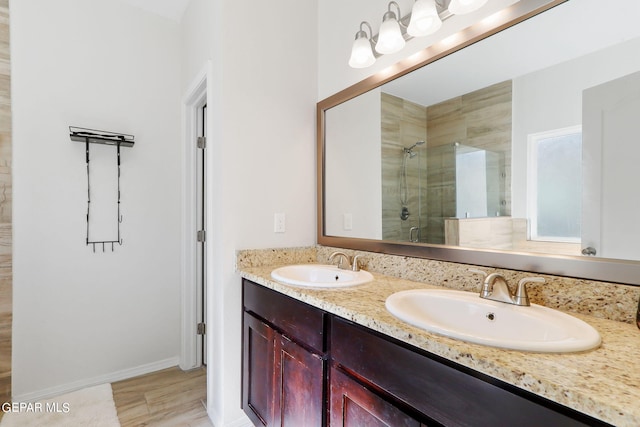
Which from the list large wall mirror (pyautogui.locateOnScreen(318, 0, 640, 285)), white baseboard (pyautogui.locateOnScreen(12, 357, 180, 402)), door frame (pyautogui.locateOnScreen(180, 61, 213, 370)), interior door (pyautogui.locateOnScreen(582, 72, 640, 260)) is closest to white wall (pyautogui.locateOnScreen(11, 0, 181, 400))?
white baseboard (pyautogui.locateOnScreen(12, 357, 180, 402))

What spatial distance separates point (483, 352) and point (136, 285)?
7.86 feet

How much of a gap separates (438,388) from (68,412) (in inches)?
86.5

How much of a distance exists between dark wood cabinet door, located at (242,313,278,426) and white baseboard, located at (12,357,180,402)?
1097 millimetres

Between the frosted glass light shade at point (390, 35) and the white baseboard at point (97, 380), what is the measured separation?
2.63m

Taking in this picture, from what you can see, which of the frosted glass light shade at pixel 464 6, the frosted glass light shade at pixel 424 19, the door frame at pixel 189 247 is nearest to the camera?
the frosted glass light shade at pixel 464 6

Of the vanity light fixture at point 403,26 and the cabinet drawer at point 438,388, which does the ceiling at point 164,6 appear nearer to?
the vanity light fixture at point 403,26

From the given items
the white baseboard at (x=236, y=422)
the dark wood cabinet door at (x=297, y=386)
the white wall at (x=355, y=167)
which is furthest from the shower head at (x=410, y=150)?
the white baseboard at (x=236, y=422)

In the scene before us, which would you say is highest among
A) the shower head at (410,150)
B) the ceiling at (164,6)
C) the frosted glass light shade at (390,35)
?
the ceiling at (164,6)

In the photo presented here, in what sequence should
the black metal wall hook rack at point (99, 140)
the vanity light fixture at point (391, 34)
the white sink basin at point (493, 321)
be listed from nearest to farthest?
the white sink basin at point (493, 321)
the vanity light fixture at point (391, 34)
the black metal wall hook rack at point (99, 140)

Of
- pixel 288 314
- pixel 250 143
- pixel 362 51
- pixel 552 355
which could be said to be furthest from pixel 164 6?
pixel 552 355

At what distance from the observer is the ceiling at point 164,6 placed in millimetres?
2264

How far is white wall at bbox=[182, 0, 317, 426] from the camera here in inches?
65.8

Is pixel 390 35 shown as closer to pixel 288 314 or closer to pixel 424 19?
pixel 424 19

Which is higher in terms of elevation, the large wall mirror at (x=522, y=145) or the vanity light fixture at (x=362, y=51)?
the vanity light fixture at (x=362, y=51)
